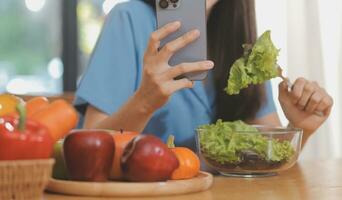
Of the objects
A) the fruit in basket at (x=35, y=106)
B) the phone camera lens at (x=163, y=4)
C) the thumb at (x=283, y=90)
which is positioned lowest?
the thumb at (x=283, y=90)

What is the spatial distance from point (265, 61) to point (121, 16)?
0.44m

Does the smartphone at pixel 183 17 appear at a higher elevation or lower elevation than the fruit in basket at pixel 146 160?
higher

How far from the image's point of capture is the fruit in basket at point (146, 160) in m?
0.85

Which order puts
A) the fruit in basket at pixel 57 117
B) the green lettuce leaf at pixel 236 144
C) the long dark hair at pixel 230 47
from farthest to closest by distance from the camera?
the long dark hair at pixel 230 47
the green lettuce leaf at pixel 236 144
the fruit in basket at pixel 57 117

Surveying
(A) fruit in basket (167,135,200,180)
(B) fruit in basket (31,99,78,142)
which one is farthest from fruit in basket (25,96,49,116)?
(A) fruit in basket (167,135,200,180)

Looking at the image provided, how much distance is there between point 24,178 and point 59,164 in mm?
339

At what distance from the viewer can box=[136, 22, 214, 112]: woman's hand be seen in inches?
42.9

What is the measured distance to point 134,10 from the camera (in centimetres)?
145

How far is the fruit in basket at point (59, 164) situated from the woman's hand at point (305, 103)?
0.58 meters

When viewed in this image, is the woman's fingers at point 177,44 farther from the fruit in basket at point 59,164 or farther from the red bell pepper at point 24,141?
the red bell pepper at point 24,141

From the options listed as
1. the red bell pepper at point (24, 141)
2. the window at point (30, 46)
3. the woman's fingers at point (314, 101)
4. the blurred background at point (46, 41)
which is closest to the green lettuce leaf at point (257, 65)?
the woman's fingers at point (314, 101)

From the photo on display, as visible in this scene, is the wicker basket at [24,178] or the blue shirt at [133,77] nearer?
the wicker basket at [24,178]

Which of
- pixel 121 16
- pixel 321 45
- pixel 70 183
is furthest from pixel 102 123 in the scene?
pixel 321 45

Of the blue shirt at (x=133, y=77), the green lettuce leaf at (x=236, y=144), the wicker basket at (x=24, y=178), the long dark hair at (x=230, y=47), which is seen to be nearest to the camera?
the wicker basket at (x=24, y=178)
